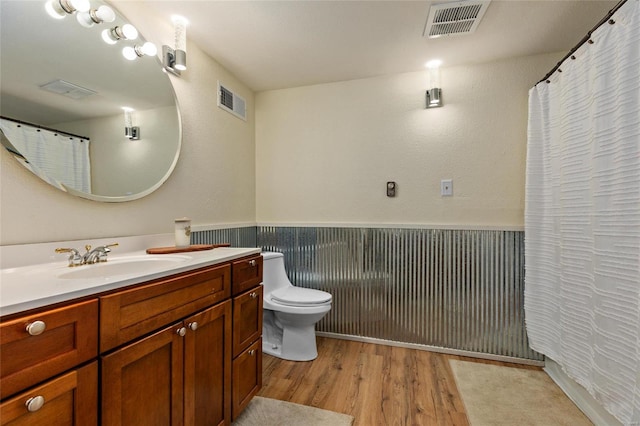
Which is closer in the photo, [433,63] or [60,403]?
[60,403]

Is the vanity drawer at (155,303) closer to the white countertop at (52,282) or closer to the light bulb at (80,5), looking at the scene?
the white countertop at (52,282)

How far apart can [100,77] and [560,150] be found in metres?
2.40

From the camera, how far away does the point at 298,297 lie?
6.59 feet

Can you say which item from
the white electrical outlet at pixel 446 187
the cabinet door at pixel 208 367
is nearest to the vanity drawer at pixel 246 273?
the cabinet door at pixel 208 367

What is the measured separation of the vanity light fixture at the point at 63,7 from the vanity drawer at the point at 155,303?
117 cm

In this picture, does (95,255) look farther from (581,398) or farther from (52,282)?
(581,398)

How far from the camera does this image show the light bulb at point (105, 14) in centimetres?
121

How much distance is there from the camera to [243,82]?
2.39m

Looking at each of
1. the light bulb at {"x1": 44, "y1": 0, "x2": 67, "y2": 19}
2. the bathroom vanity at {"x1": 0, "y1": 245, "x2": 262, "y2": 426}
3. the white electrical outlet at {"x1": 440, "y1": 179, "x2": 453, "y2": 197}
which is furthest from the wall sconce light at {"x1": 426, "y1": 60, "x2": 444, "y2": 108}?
the light bulb at {"x1": 44, "y1": 0, "x2": 67, "y2": 19}

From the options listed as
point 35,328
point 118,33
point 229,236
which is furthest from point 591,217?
point 118,33

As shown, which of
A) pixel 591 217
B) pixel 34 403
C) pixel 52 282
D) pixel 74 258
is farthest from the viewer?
pixel 591 217

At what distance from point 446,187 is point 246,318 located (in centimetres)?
168

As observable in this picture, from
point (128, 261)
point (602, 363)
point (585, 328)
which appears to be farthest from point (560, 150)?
point (128, 261)

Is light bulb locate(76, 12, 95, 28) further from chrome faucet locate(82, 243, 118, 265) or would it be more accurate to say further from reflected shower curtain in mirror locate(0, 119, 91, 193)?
chrome faucet locate(82, 243, 118, 265)
